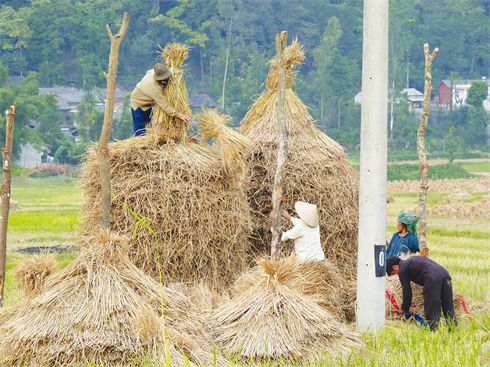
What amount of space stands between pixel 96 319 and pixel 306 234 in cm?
315

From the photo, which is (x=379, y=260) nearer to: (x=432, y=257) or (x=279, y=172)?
(x=279, y=172)

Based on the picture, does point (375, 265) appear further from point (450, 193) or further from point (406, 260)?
point (450, 193)

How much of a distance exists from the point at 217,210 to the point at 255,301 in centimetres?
170

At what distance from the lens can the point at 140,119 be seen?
748 cm

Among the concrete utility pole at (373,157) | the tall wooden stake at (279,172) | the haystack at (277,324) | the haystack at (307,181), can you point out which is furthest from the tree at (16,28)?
the haystack at (277,324)

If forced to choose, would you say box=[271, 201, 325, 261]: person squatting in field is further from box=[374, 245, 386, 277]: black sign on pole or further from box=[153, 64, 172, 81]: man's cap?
box=[153, 64, 172, 81]: man's cap

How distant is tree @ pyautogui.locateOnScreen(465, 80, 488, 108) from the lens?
5747cm

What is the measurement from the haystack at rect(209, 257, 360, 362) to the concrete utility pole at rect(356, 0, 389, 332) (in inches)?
19.0

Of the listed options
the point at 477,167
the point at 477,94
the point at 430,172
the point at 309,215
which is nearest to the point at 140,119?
the point at 309,215

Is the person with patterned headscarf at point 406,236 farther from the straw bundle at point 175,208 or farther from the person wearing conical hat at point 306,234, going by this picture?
the straw bundle at point 175,208

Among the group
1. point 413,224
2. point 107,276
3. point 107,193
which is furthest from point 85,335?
point 413,224

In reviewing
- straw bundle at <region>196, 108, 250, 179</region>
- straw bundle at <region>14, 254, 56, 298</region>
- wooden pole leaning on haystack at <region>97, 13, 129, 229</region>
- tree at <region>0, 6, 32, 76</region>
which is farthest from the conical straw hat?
tree at <region>0, 6, 32, 76</region>

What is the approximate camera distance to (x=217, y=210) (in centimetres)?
671

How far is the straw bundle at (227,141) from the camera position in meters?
6.73
